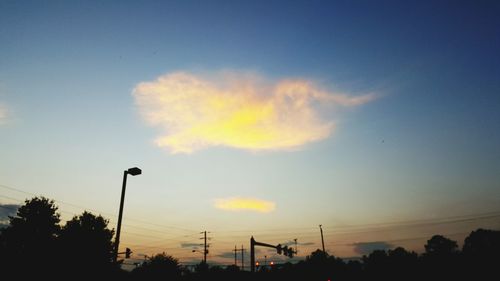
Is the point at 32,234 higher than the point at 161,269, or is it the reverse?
the point at 32,234

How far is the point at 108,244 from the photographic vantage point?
46.3m

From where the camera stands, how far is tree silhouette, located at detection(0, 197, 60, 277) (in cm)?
3647

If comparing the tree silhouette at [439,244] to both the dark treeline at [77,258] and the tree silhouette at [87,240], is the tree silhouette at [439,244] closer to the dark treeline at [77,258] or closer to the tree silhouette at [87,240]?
the dark treeline at [77,258]

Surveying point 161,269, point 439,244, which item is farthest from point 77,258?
point 439,244

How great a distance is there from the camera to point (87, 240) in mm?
44469

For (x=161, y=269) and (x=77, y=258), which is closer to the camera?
(x=77, y=258)

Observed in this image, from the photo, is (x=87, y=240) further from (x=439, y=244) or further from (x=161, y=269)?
(x=439, y=244)

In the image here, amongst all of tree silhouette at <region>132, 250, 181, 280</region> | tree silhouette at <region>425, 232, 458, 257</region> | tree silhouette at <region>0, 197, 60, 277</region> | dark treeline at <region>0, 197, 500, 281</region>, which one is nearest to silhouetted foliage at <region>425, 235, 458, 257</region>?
tree silhouette at <region>425, 232, 458, 257</region>

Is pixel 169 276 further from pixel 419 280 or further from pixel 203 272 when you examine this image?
pixel 419 280

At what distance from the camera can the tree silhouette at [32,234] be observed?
36.5m

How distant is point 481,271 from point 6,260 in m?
65.3

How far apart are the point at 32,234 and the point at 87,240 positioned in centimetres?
670

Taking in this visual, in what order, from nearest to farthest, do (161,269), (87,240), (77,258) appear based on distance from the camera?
(77,258) → (87,240) → (161,269)

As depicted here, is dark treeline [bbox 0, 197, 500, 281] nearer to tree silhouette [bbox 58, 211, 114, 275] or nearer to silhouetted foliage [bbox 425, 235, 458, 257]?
tree silhouette [bbox 58, 211, 114, 275]
